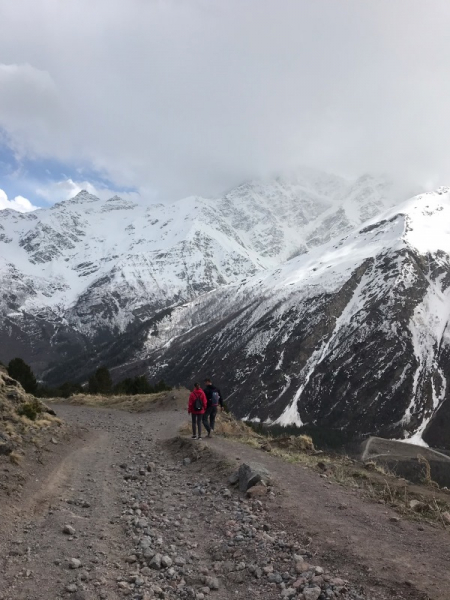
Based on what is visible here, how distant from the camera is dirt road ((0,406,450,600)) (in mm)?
7609

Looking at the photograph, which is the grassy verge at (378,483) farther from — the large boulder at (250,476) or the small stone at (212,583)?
the small stone at (212,583)

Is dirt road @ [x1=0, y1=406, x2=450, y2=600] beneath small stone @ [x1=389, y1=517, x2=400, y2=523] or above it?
beneath

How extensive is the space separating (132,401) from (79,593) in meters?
35.7

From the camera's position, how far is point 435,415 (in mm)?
199750

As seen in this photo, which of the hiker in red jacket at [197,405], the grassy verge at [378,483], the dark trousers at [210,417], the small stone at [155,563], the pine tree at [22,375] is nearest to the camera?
the small stone at [155,563]

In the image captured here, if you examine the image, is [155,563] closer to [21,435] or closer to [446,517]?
[446,517]

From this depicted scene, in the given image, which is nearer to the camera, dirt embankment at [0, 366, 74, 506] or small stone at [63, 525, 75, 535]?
small stone at [63, 525, 75, 535]

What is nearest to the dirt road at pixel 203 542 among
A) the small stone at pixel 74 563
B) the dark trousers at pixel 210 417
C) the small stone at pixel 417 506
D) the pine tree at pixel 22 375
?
the small stone at pixel 74 563

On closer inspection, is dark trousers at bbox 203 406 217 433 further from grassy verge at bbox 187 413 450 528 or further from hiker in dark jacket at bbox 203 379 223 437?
grassy verge at bbox 187 413 450 528

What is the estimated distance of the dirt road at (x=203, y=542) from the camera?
25.0ft

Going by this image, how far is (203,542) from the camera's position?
9812 millimetres

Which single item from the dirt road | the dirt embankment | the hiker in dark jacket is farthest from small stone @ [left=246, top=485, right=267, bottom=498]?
the hiker in dark jacket

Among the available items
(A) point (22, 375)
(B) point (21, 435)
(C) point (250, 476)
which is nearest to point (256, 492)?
(C) point (250, 476)

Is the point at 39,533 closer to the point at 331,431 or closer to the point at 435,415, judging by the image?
the point at 331,431
